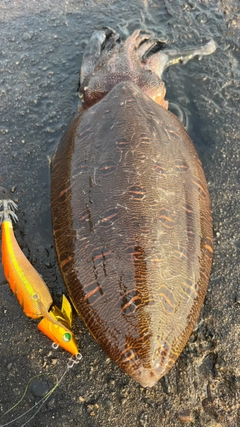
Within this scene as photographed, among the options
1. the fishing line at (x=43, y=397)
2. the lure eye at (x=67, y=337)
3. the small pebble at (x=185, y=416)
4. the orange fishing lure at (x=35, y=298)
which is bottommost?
the small pebble at (x=185, y=416)

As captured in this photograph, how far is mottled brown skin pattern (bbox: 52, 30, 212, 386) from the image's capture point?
9.26 feet

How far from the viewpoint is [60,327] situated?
10.4 ft

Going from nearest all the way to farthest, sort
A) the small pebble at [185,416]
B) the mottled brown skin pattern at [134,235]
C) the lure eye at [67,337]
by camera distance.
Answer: the mottled brown skin pattern at [134,235] < the small pebble at [185,416] < the lure eye at [67,337]

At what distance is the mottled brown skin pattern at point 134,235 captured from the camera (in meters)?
2.82

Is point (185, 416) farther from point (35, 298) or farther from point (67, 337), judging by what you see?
point (35, 298)

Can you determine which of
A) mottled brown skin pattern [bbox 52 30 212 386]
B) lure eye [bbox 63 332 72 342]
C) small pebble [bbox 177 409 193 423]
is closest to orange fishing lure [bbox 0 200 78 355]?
lure eye [bbox 63 332 72 342]

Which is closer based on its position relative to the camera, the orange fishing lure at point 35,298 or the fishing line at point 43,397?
the fishing line at point 43,397

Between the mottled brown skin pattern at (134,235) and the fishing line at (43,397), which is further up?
the mottled brown skin pattern at (134,235)

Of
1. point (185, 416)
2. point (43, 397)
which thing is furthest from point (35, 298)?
point (185, 416)

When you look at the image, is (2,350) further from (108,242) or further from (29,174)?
(29,174)

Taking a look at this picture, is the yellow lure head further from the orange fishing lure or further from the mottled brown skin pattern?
the mottled brown skin pattern

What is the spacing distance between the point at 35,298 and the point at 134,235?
3.37ft

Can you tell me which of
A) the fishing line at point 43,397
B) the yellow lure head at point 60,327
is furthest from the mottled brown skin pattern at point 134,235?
the fishing line at point 43,397

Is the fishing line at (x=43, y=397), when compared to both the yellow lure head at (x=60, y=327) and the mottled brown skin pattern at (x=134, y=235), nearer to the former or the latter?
the yellow lure head at (x=60, y=327)
